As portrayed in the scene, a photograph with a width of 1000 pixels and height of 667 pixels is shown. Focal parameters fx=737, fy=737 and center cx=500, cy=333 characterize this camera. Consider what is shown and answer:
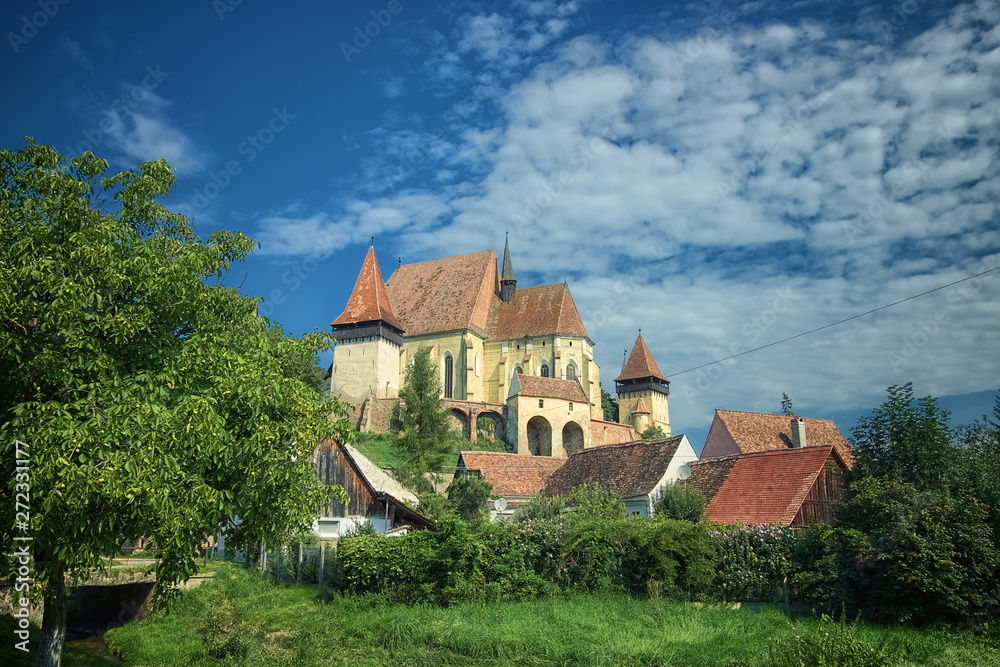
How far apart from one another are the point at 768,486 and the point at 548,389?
26.4 metres

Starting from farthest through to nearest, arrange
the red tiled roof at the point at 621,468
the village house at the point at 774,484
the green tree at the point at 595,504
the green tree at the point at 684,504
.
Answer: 1. the red tiled roof at the point at 621,468
2. the green tree at the point at 684,504
3. the village house at the point at 774,484
4. the green tree at the point at 595,504

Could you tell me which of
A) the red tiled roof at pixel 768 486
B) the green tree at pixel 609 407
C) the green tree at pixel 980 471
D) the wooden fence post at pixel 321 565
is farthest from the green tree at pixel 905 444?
the green tree at pixel 609 407

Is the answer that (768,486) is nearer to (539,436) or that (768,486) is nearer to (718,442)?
(718,442)

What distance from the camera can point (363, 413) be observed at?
168ft

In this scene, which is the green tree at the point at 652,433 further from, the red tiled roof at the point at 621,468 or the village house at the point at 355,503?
the village house at the point at 355,503

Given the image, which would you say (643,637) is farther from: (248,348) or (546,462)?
(546,462)

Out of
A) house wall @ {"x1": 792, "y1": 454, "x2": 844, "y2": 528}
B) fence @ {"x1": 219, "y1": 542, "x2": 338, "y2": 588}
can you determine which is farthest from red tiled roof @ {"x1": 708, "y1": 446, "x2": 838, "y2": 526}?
fence @ {"x1": 219, "y1": 542, "x2": 338, "y2": 588}

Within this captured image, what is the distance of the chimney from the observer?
35.2 m

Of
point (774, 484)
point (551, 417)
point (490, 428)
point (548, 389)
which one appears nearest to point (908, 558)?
point (774, 484)

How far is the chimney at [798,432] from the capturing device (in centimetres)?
3522

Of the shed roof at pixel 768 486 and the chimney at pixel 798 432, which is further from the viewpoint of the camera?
the chimney at pixel 798 432

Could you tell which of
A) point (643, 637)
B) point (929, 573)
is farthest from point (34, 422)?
point (929, 573)

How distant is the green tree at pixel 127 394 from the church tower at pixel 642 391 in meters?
55.1

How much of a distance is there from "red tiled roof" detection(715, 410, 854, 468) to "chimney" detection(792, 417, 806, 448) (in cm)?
80
